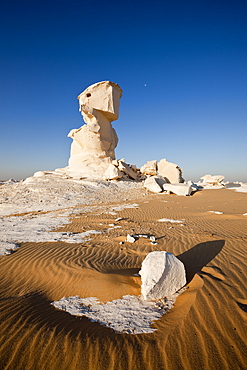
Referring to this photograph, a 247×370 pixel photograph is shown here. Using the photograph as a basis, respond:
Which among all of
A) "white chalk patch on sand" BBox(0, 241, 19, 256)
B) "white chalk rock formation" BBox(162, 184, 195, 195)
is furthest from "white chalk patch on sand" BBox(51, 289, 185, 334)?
"white chalk rock formation" BBox(162, 184, 195, 195)

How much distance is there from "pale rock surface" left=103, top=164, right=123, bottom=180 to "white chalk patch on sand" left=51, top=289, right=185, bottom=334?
1598 centimetres

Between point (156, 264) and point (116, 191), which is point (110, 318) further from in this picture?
point (116, 191)

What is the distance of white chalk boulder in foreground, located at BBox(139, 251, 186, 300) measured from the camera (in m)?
2.65

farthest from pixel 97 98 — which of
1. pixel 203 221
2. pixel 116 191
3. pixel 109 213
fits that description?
pixel 203 221

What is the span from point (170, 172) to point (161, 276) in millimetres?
18612

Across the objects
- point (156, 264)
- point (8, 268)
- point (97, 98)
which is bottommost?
point (8, 268)

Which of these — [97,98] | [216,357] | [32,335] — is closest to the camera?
[216,357]

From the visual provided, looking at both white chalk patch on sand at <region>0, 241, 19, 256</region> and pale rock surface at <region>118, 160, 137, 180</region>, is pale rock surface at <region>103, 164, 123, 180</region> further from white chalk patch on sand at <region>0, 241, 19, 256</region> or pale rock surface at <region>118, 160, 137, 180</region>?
white chalk patch on sand at <region>0, 241, 19, 256</region>

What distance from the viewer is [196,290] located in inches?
108

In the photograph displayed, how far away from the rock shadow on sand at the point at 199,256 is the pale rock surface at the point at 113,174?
14.3 m

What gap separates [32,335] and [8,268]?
2104mm

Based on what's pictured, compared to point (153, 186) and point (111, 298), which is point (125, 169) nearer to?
point (153, 186)

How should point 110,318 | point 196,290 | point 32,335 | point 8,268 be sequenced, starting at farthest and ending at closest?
point 8,268 < point 196,290 < point 110,318 < point 32,335

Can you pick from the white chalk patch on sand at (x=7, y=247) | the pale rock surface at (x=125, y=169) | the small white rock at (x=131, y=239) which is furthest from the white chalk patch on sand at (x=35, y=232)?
the pale rock surface at (x=125, y=169)
